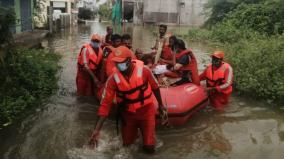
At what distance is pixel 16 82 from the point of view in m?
7.68

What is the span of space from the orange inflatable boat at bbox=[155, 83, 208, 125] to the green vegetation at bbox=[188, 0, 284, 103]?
211 centimetres

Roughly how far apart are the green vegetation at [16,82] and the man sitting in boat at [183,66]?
9.02ft

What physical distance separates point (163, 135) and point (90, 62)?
2214 mm

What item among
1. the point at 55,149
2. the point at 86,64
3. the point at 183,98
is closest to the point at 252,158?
the point at 183,98

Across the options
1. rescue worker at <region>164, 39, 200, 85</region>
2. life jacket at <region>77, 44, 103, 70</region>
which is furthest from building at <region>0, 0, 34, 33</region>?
rescue worker at <region>164, 39, 200, 85</region>

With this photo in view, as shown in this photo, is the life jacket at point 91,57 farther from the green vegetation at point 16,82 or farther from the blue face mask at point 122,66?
the blue face mask at point 122,66

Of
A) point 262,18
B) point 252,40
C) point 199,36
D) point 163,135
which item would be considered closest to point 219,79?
point 163,135

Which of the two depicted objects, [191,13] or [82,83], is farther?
[191,13]

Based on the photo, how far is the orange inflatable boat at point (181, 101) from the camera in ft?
21.3

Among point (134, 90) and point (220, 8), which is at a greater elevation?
point (220, 8)

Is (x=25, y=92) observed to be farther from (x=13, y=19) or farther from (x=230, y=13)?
→ (x=230, y=13)

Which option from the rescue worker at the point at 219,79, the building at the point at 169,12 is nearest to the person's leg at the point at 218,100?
the rescue worker at the point at 219,79

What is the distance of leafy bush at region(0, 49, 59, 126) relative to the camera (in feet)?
22.7

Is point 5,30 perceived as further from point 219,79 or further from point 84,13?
point 84,13
